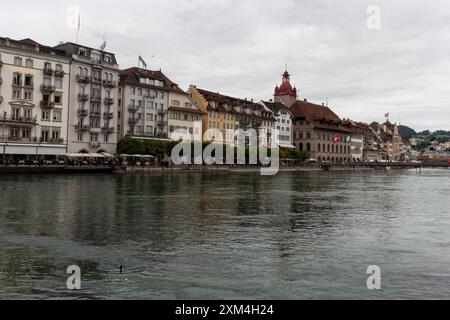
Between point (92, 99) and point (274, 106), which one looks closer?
point (92, 99)

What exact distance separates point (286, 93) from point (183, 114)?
68.3 m

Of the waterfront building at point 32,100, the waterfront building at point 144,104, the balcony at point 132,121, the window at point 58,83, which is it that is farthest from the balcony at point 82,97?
the balcony at point 132,121

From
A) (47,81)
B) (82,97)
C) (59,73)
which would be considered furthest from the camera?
(82,97)

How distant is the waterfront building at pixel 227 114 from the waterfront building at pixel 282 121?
5491mm

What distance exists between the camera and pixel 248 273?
53.5 ft

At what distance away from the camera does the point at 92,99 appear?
95375 mm

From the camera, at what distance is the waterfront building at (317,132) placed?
16888 centimetres

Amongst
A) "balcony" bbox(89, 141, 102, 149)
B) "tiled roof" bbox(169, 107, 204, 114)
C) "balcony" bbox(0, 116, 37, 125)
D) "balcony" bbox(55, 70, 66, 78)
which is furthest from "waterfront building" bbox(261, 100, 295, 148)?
"balcony" bbox(0, 116, 37, 125)

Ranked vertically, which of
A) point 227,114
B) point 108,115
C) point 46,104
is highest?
point 227,114

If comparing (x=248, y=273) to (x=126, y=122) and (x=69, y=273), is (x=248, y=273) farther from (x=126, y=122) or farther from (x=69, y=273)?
(x=126, y=122)

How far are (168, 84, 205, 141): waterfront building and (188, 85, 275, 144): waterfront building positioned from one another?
3.66 meters

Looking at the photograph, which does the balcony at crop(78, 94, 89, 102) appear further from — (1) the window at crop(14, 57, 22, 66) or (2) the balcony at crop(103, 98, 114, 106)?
(1) the window at crop(14, 57, 22, 66)

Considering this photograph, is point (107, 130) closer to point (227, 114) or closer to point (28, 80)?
point (28, 80)

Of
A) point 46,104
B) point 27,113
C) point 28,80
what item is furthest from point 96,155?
point 28,80
